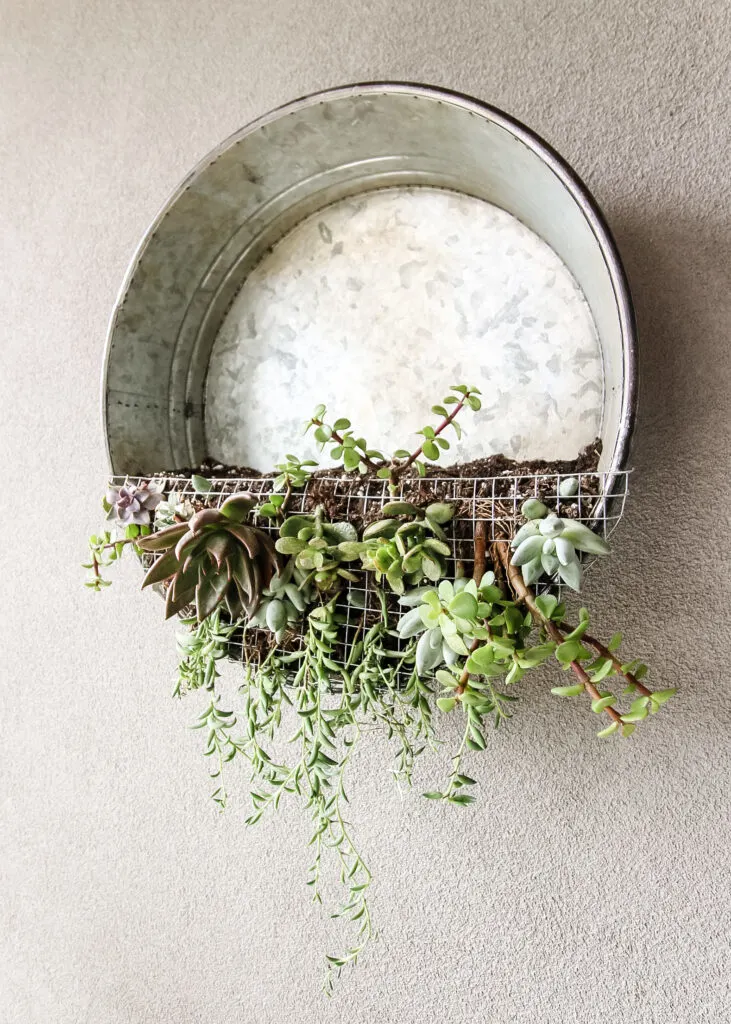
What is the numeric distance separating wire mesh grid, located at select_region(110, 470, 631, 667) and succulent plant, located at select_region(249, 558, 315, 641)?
0.12 ft

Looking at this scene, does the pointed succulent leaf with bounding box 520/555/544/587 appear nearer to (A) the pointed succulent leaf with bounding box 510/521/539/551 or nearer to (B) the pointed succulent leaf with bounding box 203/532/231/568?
(A) the pointed succulent leaf with bounding box 510/521/539/551

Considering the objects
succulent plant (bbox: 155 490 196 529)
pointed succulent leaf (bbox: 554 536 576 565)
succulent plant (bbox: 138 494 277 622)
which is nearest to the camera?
pointed succulent leaf (bbox: 554 536 576 565)

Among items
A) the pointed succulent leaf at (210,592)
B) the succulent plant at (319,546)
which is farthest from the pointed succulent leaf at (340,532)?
the pointed succulent leaf at (210,592)

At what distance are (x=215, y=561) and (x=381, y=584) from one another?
0.17m

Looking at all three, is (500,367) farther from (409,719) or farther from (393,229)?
(409,719)

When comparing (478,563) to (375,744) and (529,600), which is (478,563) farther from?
(375,744)

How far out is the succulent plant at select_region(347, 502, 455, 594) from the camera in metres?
0.69

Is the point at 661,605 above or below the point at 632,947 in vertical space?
above

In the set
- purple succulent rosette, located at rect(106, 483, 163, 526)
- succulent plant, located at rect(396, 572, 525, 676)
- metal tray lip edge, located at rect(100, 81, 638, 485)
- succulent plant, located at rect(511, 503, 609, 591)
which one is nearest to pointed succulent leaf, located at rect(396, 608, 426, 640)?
succulent plant, located at rect(396, 572, 525, 676)

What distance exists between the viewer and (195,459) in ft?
3.46

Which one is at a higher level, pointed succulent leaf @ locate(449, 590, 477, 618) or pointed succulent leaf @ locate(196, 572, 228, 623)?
pointed succulent leaf @ locate(449, 590, 477, 618)

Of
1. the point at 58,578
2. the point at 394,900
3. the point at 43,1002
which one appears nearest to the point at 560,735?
the point at 394,900

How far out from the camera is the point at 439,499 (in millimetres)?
737

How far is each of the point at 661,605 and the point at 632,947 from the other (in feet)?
1.28
